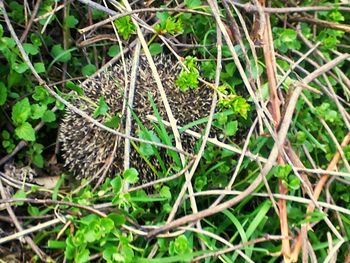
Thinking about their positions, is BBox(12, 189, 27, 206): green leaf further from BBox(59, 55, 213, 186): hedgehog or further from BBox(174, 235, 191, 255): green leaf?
BBox(174, 235, 191, 255): green leaf

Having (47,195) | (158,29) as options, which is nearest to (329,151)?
(158,29)

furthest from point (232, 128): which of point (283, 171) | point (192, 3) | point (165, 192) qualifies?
point (192, 3)

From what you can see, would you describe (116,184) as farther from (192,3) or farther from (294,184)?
(192,3)

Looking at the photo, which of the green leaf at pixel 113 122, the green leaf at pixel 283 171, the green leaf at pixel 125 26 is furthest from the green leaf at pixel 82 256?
the green leaf at pixel 125 26

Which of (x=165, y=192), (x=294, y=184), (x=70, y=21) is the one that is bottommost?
(x=294, y=184)

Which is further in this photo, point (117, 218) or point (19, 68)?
point (19, 68)

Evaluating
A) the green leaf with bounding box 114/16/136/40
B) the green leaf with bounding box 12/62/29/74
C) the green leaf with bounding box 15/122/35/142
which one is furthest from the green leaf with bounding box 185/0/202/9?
the green leaf with bounding box 15/122/35/142

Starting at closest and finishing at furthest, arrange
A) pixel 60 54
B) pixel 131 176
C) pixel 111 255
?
1. pixel 111 255
2. pixel 131 176
3. pixel 60 54

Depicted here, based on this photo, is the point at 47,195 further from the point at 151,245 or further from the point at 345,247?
the point at 345,247
